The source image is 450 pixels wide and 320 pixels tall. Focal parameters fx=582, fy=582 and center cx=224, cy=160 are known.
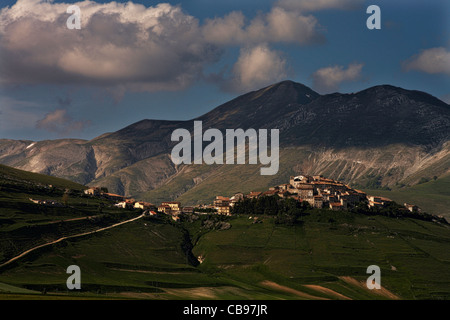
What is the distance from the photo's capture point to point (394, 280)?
192125mm

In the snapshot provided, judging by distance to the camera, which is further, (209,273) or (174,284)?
(209,273)

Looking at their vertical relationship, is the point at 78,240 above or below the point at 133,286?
above

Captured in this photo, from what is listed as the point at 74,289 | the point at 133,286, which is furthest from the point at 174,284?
the point at 74,289
